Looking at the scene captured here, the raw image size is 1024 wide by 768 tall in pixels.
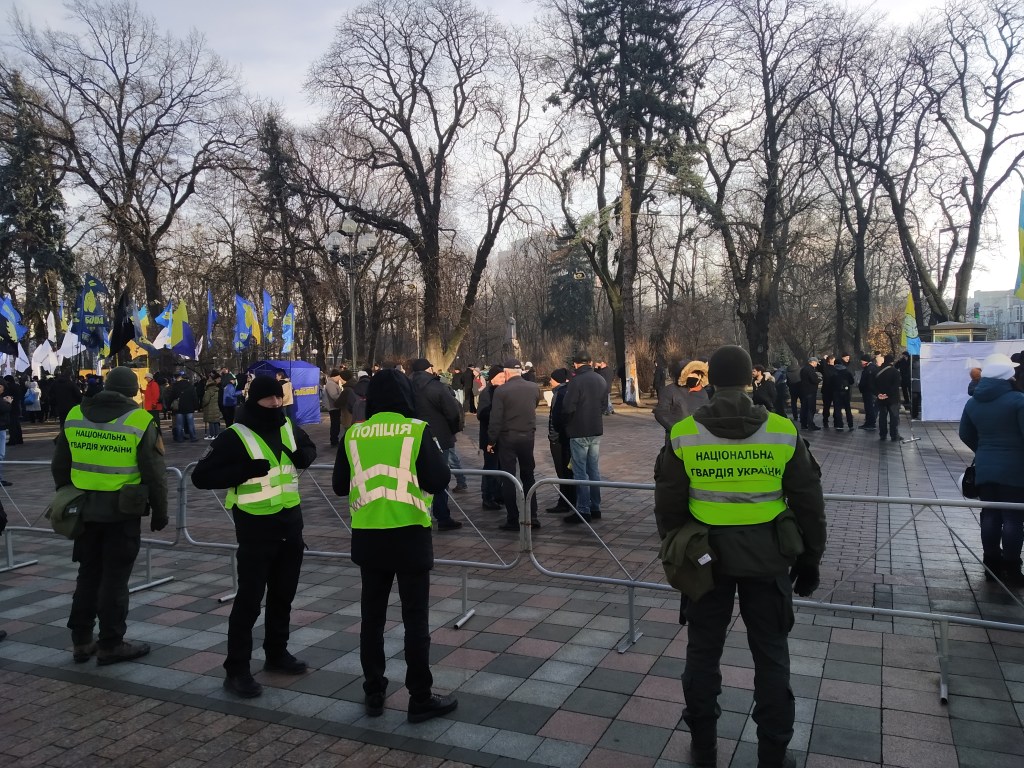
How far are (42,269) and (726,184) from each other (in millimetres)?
27985

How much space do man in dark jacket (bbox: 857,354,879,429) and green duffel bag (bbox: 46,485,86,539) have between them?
16.2 metres

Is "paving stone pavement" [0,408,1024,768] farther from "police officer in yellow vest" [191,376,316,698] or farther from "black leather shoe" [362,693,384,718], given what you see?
"police officer in yellow vest" [191,376,316,698]

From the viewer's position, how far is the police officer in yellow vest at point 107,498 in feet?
16.0

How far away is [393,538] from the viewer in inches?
156

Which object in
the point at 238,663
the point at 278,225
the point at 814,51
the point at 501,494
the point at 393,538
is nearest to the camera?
the point at 393,538

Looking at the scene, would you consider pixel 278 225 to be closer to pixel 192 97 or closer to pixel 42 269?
pixel 192 97

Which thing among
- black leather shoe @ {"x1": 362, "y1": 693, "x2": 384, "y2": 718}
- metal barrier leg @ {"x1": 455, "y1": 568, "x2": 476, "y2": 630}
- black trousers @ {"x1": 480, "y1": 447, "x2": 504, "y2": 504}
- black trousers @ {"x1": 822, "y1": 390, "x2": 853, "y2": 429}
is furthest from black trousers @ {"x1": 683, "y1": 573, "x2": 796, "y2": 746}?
black trousers @ {"x1": 822, "y1": 390, "x2": 853, "y2": 429}

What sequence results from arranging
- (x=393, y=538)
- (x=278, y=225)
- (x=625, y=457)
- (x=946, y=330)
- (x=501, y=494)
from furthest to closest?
(x=278, y=225)
(x=946, y=330)
(x=625, y=457)
(x=501, y=494)
(x=393, y=538)

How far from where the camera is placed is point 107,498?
4.85m

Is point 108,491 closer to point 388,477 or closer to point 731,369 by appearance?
point 388,477

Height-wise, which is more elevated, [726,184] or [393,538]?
[726,184]

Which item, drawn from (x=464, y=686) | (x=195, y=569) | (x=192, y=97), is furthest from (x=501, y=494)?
(x=192, y=97)

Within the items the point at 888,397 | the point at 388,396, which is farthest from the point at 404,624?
the point at 888,397

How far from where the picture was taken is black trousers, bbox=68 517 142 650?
4891mm
